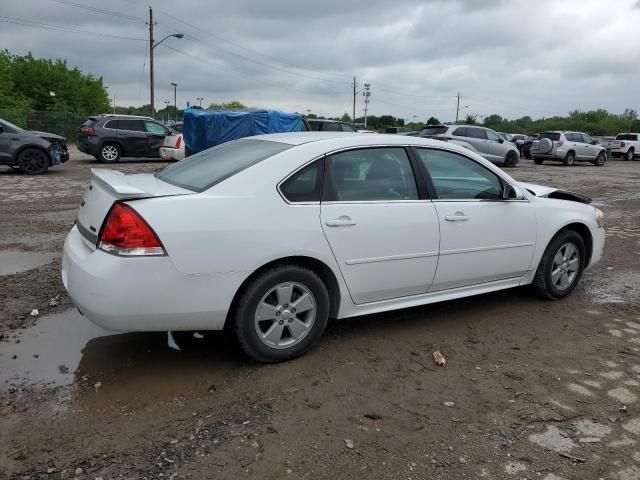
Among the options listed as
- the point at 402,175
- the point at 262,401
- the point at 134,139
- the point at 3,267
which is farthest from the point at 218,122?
the point at 262,401

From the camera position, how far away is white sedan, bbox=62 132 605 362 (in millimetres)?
3082

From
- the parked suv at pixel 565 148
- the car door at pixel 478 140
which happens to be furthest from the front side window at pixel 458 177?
the parked suv at pixel 565 148

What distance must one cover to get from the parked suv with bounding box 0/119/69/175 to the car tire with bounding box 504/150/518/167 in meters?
16.5

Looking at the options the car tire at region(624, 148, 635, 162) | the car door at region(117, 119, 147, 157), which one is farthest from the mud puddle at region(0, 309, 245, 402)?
the car tire at region(624, 148, 635, 162)

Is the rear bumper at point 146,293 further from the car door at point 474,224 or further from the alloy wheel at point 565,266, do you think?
the alloy wheel at point 565,266

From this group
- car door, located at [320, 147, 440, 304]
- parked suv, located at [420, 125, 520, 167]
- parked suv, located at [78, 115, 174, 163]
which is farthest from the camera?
parked suv, located at [420, 125, 520, 167]

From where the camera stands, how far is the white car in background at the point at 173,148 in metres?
18.4

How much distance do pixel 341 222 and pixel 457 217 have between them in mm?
1038

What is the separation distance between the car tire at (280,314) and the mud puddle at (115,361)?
0.23m

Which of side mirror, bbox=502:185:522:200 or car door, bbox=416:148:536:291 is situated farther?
side mirror, bbox=502:185:522:200

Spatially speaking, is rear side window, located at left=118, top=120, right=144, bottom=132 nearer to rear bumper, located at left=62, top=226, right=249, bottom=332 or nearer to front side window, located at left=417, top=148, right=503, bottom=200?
front side window, located at left=417, top=148, right=503, bottom=200

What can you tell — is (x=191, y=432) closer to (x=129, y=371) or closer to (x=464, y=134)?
(x=129, y=371)

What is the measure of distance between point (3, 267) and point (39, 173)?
993 centimetres

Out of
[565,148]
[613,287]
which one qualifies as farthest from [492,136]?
[613,287]
